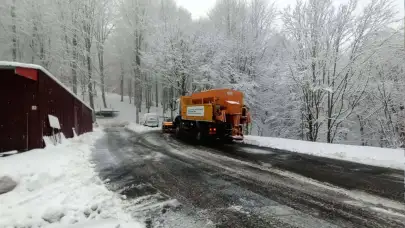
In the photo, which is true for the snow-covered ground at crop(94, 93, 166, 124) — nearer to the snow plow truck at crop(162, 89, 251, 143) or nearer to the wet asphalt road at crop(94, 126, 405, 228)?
the snow plow truck at crop(162, 89, 251, 143)

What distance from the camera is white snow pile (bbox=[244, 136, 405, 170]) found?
353 inches

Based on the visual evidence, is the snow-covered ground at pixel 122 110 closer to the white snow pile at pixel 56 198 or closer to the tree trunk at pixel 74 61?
the tree trunk at pixel 74 61

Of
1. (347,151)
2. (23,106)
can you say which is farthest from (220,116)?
(23,106)

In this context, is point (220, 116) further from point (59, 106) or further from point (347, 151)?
point (59, 106)

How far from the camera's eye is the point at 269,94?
2541 centimetres

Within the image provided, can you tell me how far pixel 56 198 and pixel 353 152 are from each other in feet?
33.3

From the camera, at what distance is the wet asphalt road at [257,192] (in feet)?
14.6

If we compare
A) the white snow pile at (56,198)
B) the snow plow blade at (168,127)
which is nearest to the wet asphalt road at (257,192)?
the white snow pile at (56,198)

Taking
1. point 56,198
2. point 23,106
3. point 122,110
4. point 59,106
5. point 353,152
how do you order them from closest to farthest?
point 56,198
point 23,106
point 353,152
point 59,106
point 122,110

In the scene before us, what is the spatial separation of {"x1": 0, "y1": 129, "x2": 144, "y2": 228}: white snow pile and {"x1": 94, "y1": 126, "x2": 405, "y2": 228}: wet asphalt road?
0.39 meters

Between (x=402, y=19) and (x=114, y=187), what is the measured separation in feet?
57.5

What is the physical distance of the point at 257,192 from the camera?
5.86 m

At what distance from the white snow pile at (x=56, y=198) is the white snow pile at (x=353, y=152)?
8324mm

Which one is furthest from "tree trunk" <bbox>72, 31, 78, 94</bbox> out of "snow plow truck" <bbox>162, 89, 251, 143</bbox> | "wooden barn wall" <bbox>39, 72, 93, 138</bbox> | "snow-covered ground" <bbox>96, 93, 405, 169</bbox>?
"snow-covered ground" <bbox>96, 93, 405, 169</bbox>
